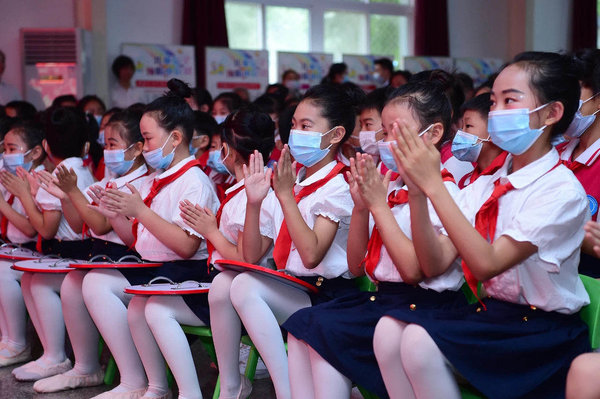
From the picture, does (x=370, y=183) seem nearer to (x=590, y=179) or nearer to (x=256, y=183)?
(x=256, y=183)

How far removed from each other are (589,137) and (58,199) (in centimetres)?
231

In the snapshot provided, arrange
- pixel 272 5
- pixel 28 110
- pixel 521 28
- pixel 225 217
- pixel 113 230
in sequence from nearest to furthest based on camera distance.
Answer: pixel 225 217 → pixel 113 230 → pixel 28 110 → pixel 272 5 → pixel 521 28

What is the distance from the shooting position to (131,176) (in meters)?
3.42

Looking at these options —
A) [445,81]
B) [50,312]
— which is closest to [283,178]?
[445,81]

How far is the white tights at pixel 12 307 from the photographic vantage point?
11.8 ft

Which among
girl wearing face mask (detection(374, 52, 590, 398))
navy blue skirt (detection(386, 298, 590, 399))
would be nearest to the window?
girl wearing face mask (detection(374, 52, 590, 398))

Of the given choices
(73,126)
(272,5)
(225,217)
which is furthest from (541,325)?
(272,5)

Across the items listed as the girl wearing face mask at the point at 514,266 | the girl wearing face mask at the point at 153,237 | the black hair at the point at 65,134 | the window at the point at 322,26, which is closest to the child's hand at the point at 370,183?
the girl wearing face mask at the point at 514,266

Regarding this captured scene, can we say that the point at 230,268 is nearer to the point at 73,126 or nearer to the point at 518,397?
the point at 518,397

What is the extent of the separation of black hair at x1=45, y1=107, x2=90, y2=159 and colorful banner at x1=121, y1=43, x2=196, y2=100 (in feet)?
14.5

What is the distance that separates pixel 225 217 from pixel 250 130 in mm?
346

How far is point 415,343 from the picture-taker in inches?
70.9

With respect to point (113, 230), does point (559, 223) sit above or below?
above

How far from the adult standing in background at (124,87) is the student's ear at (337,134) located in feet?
19.0
